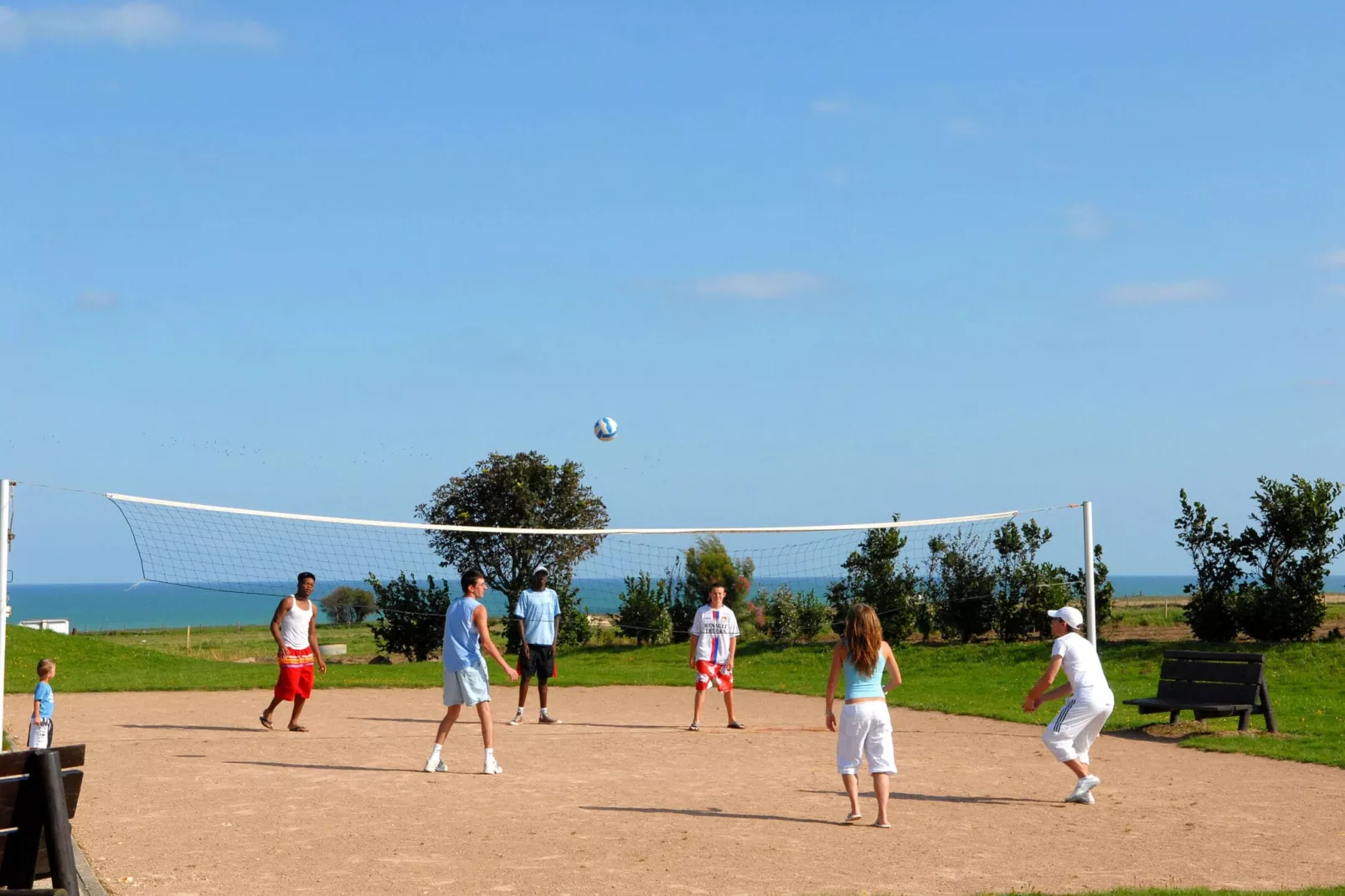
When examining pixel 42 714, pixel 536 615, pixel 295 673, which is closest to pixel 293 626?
pixel 295 673

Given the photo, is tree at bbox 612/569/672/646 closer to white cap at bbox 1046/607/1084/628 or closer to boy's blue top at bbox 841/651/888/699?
white cap at bbox 1046/607/1084/628

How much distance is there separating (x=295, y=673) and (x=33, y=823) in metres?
8.53

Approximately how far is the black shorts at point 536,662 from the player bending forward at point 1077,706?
21.7 feet

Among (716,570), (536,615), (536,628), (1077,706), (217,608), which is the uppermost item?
(716,570)

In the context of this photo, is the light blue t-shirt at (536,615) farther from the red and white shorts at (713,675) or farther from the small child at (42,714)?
the small child at (42,714)

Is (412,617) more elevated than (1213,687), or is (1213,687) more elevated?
(412,617)

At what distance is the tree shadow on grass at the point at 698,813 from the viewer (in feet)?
30.3

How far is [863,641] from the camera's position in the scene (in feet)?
29.6

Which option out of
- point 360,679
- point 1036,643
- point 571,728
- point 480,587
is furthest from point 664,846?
point 1036,643

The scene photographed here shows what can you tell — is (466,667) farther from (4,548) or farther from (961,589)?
(961,589)

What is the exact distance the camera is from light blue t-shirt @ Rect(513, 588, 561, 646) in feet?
49.0

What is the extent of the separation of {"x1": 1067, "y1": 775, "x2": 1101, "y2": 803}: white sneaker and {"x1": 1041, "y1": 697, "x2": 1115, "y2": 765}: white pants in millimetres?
177

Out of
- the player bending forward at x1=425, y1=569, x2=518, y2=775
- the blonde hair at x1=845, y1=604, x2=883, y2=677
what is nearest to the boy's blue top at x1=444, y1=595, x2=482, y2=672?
the player bending forward at x1=425, y1=569, x2=518, y2=775

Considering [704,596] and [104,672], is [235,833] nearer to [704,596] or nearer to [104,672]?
[104,672]
